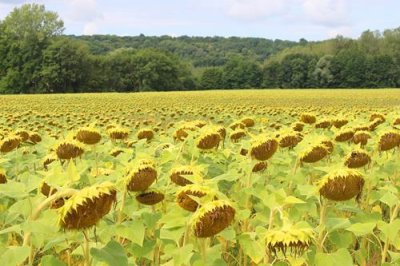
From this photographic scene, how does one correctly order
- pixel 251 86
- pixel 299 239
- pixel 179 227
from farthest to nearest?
pixel 251 86 → pixel 179 227 → pixel 299 239

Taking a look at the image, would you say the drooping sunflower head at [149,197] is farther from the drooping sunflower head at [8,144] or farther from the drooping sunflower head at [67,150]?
the drooping sunflower head at [8,144]

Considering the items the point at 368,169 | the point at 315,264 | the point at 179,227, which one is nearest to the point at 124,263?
the point at 179,227

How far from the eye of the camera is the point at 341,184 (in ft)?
5.86

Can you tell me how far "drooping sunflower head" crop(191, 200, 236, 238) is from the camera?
1.48 m

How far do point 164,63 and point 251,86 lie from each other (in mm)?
14095

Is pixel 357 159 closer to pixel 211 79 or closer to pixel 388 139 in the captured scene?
pixel 388 139

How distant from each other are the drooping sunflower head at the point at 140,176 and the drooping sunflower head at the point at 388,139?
5.06 ft

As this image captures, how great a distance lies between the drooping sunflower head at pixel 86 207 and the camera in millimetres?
1300

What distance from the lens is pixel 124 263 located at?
1395mm

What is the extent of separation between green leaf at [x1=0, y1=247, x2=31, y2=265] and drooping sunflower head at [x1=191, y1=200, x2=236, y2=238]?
0.44 meters

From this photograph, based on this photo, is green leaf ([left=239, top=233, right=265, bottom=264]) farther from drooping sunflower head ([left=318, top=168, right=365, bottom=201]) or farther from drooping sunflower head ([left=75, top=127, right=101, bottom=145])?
drooping sunflower head ([left=75, top=127, right=101, bottom=145])

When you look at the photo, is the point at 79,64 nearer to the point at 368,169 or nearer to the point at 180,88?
the point at 180,88

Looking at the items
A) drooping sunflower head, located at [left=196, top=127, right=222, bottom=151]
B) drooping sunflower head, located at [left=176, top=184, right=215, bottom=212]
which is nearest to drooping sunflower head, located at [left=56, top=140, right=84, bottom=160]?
drooping sunflower head, located at [left=196, top=127, right=222, bottom=151]

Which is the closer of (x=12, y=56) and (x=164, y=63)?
(x=12, y=56)
